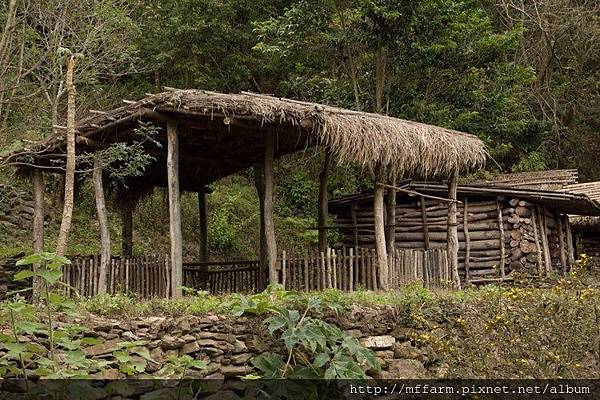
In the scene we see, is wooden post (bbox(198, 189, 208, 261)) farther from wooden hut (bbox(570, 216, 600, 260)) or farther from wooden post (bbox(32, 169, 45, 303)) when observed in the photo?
wooden hut (bbox(570, 216, 600, 260))

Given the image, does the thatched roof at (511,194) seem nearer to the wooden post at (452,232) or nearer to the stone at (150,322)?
the wooden post at (452,232)

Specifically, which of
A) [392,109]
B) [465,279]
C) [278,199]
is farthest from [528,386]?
[278,199]

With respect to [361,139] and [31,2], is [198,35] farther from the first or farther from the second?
[361,139]

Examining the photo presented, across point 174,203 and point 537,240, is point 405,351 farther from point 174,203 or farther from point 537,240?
point 537,240

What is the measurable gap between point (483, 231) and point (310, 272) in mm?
6657

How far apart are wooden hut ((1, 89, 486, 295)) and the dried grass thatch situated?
14 mm

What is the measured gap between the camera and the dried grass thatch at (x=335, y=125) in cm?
989

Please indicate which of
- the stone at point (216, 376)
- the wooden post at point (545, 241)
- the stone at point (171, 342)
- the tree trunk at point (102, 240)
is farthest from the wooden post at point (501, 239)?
the stone at point (171, 342)

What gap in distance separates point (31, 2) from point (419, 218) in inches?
376

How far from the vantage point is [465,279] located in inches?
617

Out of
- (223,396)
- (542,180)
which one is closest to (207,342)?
(223,396)

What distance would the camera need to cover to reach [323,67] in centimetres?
2067

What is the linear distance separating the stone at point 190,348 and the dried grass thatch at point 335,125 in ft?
12.3

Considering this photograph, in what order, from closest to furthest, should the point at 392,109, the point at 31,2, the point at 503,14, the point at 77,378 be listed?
1. the point at 77,378
2. the point at 31,2
3. the point at 392,109
4. the point at 503,14
